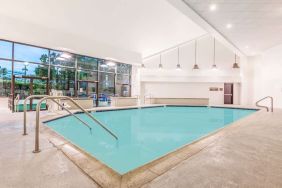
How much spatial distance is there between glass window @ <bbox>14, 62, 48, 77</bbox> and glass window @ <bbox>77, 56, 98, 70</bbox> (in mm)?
1791

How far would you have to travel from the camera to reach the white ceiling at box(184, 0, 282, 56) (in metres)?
5.15

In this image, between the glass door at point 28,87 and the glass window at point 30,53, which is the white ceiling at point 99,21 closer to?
the glass window at point 30,53

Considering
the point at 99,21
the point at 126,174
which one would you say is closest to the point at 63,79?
the point at 99,21

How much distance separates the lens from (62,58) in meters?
8.85

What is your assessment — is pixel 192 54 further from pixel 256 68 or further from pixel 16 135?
pixel 16 135

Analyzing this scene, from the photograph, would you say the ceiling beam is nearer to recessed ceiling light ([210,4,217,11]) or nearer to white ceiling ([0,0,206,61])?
recessed ceiling light ([210,4,217,11])

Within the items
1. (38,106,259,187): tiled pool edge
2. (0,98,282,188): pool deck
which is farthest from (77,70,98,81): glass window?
(38,106,259,187): tiled pool edge

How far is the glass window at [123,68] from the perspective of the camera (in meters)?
11.8

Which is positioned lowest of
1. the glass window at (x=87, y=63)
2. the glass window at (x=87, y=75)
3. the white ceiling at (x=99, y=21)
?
the glass window at (x=87, y=75)

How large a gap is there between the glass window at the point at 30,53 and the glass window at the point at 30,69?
0.24 meters

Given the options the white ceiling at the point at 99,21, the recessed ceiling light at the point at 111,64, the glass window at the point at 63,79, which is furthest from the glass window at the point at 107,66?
the glass window at the point at 63,79

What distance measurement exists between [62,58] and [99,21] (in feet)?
9.66

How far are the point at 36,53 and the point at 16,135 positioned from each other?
6.04m

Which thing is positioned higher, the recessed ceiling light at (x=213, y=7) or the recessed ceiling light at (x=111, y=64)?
the recessed ceiling light at (x=213, y=7)
